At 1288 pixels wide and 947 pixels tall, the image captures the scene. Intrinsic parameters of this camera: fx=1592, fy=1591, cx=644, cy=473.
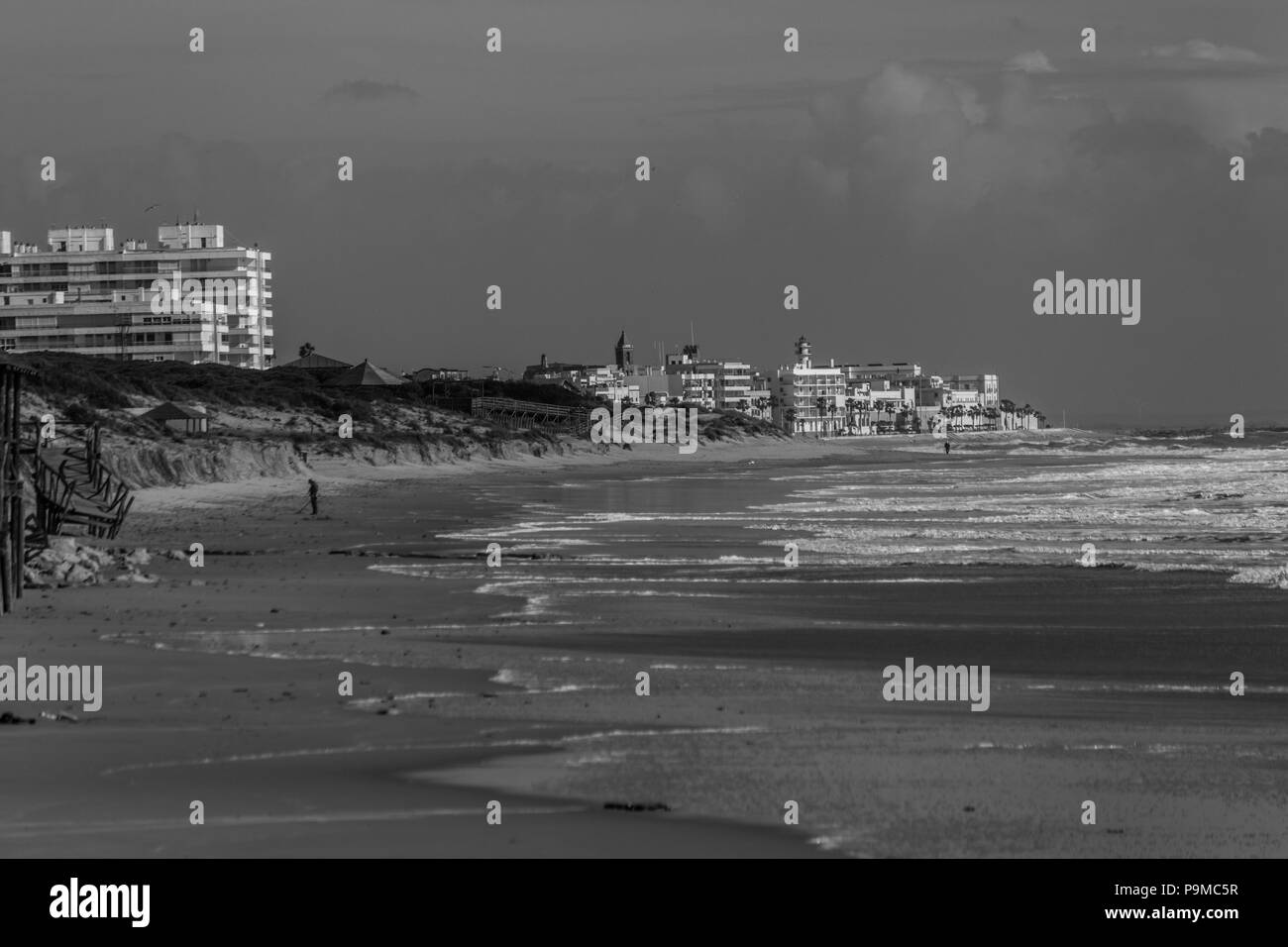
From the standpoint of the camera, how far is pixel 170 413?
49219 mm

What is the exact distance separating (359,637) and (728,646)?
3475 millimetres

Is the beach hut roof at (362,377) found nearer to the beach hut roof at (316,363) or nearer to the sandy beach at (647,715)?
the beach hut roof at (316,363)

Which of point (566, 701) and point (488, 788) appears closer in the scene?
point (488, 788)

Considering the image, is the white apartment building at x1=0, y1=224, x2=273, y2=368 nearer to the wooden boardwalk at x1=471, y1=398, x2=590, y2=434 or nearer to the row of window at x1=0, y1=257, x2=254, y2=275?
the row of window at x1=0, y1=257, x2=254, y2=275

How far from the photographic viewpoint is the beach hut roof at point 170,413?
48438mm

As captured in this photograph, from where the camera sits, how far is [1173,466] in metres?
70.6

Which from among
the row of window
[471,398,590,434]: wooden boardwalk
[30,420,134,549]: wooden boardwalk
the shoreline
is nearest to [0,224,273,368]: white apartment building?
the row of window

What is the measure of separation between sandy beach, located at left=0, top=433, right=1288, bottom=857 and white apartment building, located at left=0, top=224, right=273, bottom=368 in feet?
273

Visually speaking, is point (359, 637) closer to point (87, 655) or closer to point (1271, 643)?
point (87, 655)

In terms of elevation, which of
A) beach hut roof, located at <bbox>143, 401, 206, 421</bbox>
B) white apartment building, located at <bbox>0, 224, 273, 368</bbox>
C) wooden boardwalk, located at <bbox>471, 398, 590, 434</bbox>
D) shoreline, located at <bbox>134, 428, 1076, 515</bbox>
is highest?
white apartment building, located at <bbox>0, 224, 273, 368</bbox>

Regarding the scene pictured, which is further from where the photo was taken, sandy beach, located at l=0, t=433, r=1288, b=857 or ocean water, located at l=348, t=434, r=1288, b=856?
ocean water, located at l=348, t=434, r=1288, b=856

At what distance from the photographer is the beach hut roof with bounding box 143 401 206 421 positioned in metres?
48.4

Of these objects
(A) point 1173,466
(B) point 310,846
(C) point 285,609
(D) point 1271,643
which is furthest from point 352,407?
(B) point 310,846

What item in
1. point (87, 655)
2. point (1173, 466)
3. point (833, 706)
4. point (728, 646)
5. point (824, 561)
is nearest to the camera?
point (833, 706)
